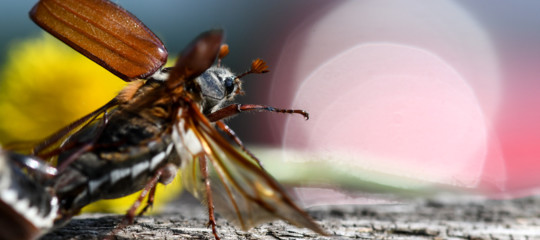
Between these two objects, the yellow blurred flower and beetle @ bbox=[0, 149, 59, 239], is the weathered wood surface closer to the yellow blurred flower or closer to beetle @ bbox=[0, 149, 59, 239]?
beetle @ bbox=[0, 149, 59, 239]

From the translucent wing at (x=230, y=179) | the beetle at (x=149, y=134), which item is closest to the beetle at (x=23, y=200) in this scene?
the beetle at (x=149, y=134)

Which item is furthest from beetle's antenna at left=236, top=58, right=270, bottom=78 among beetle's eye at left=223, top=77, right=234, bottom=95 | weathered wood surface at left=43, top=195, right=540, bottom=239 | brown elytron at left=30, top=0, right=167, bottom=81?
weathered wood surface at left=43, top=195, right=540, bottom=239

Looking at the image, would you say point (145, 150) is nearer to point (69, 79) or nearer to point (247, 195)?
point (247, 195)

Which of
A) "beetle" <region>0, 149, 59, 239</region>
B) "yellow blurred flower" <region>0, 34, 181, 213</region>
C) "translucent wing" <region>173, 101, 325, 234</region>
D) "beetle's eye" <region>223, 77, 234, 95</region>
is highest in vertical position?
"yellow blurred flower" <region>0, 34, 181, 213</region>

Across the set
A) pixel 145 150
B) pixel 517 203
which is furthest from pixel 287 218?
pixel 517 203

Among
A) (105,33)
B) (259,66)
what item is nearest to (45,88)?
(105,33)

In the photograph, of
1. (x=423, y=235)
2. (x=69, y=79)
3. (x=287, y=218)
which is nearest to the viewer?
(x=287, y=218)

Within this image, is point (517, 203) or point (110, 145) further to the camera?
point (517, 203)

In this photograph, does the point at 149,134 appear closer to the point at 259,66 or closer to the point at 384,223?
the point at 259,66
